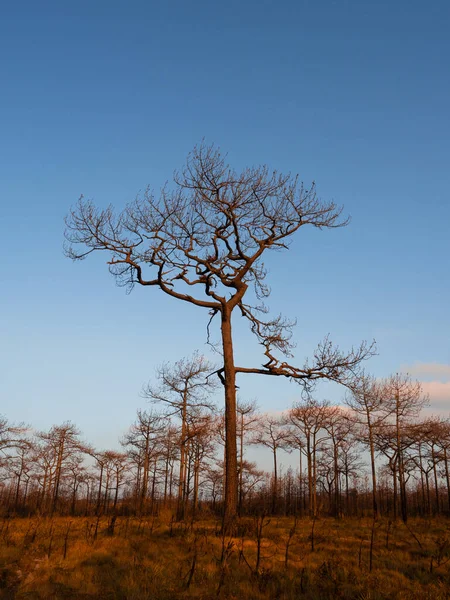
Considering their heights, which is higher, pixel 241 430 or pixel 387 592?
pixel 241 430

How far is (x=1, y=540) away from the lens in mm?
11914

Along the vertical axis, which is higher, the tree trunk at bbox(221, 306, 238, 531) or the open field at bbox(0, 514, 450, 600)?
the tree trunk at bbox(221, 306, 238, 531)

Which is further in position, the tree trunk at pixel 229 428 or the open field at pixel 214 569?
the tree trunk at pixel 229 428

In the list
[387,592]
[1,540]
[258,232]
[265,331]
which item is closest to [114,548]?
[1,540]

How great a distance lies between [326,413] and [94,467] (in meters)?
23.3

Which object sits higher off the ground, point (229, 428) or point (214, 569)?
point (229, 428)

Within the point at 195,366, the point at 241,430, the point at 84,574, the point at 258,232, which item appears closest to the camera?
the point at 84,574

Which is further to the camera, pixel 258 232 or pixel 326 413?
pixel 326 413

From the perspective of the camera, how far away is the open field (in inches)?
281

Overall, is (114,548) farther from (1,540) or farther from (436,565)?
(436,565)

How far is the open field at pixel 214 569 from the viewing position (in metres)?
7.13

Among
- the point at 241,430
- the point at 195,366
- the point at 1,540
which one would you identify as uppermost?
the point at 195,366

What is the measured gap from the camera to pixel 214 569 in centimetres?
838

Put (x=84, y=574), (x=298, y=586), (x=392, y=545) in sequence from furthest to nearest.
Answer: (x=392, y=545), (x=84, y=574), (x=298, y=586)
